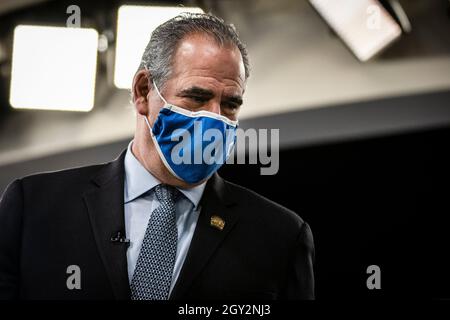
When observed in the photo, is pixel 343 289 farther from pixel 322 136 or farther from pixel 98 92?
pixel 98 92

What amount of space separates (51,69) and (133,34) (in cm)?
32

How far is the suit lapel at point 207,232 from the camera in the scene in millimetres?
1469

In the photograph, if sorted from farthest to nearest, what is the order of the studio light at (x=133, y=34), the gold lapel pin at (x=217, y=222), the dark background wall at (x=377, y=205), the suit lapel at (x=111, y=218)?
the dark background wall at (x=377, y=205) < the studio light at (x=133, y=34) < the gold lapel pin at (x=217, y=222) < the suit lapel at (x=111, y=218)

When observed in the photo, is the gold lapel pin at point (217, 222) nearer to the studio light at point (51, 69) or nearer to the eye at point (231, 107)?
the eye at point (231, 107)

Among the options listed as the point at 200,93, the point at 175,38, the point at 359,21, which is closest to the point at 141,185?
the point at 200,93

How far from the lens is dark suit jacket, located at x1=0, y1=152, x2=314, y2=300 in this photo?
1.47 meters

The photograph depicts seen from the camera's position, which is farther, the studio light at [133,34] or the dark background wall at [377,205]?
the dark background wall at [377,205]

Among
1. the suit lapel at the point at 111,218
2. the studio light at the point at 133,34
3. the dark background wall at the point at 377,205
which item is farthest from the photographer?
the dark background wall at the point at 377,205

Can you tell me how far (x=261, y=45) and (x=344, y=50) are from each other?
13.4 inches

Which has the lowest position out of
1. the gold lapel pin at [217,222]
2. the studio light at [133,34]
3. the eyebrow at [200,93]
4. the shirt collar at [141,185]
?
the gold lapel pin at [217,222]

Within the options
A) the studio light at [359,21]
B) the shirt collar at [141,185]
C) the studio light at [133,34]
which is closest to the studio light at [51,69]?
the studio light at [133,34]

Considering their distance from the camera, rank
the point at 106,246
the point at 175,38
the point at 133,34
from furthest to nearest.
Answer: the point at 133,34
the point at 175,38
the point at 106,246

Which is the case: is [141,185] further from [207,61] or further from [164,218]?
[207,61]

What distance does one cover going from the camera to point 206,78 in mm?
1508
